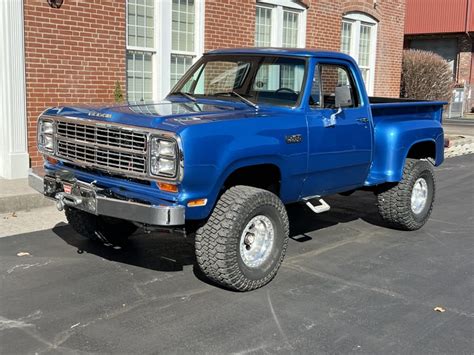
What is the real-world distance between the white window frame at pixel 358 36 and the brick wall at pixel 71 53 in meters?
6.92

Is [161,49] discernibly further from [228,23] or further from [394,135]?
[394,135]

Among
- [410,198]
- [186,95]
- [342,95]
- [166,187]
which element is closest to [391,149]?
[410,198]

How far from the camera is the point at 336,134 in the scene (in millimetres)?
5512

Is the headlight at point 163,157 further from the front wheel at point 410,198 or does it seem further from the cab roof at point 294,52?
the front wheel at point 410,198

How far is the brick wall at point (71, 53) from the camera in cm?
831

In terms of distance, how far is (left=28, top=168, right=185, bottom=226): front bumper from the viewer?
412 cm

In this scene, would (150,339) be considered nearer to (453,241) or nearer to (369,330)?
(369,330)

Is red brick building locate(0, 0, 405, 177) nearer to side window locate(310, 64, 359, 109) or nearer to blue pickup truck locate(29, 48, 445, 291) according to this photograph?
blue pickup truck locate(29, 48, 445, 291)

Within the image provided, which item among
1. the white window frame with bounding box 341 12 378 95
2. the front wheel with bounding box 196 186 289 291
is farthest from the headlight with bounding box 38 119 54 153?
the white window frame with bounding box 341 12 378 95

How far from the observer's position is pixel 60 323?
4027 mm

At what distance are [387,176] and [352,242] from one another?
0.81 m

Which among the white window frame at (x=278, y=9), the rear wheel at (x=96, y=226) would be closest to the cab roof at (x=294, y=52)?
the rear wheel at (x=96, y=226)

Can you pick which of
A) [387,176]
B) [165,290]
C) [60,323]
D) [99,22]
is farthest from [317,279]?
[99,22]

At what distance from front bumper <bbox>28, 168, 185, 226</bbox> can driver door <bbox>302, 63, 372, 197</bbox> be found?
5.37 feet
